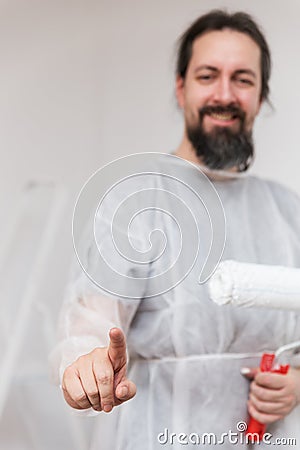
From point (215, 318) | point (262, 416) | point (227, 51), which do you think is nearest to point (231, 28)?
point (227, 51)

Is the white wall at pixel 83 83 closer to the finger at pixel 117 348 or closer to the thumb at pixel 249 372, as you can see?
the thumb at pixel 249 372

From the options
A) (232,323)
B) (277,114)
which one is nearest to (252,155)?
(277,114)

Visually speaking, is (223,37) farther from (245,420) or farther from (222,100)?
(245,420)

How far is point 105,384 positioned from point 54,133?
74 centimetres

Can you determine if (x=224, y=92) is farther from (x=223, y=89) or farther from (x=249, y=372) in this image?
(x=249, y=372)

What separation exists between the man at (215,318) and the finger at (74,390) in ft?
0.06

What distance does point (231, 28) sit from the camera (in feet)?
3.03

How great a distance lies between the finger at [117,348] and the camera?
24.2 inches

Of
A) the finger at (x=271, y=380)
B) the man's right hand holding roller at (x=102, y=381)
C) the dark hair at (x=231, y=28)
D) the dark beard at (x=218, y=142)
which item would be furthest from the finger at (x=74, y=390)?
the dark hair at (x=231, y=28)

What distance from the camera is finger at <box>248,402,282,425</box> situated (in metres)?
0.82

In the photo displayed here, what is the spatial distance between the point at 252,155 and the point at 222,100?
4.5 inches

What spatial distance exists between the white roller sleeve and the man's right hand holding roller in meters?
0.12

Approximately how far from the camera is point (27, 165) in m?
1.30

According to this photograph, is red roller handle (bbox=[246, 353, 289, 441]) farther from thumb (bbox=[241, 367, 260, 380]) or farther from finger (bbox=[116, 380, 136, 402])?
finger (bbox=[116, 380, 136, 402])
